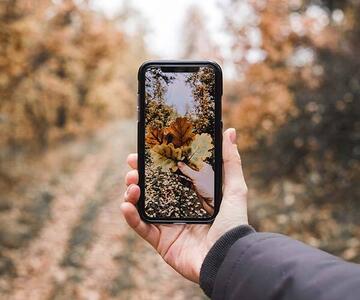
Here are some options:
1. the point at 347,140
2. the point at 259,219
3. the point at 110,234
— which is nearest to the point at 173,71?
the point at 347,140

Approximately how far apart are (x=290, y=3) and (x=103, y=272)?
185 inches

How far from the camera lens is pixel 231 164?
2240mm

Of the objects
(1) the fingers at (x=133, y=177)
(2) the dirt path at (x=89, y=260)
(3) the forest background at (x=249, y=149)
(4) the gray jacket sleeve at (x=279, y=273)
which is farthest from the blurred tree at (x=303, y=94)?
(4) the gray jacket sleeve at (x=279, y=273)

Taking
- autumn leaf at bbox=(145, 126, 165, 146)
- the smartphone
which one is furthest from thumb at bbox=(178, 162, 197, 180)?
autumn leaf at bbox=(145, 126, 165, 146)

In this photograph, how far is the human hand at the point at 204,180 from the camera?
2264 millimetres

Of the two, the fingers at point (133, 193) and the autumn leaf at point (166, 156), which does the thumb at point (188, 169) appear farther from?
the fingers at point (133, 193)

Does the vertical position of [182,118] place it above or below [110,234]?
above

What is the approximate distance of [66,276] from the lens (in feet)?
26.0

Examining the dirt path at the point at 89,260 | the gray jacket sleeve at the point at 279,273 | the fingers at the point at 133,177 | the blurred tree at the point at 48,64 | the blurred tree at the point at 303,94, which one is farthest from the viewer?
the blurred tree at the point at 48,64

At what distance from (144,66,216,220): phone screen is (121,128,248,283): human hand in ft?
0.17

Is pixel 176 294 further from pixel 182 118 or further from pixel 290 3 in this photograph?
pixel 182 118

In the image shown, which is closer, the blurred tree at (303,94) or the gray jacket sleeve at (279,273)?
the gray jacket sleeve at (279,273)

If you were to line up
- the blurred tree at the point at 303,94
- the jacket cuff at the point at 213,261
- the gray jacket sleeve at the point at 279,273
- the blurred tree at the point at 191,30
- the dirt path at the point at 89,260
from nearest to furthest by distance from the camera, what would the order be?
1. the gray jacket sleeve at the point at 279,273
2. the jacket cuff at the point at 213,261
3. the blurred tree at the point at 303,94
4. the dirt path at the point at 89,260
5. the blurred tree at the point at 191,30

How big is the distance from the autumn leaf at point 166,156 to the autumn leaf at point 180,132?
0.08 ft
